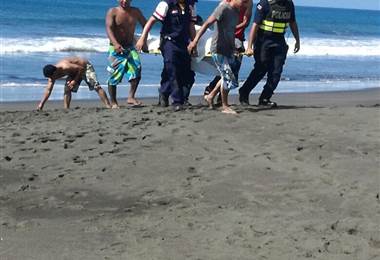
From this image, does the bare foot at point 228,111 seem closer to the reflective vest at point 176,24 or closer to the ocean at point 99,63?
the reflective vest at point 176,24

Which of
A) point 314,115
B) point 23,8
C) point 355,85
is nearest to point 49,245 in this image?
point 314,115

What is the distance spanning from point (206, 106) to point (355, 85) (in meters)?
9.15

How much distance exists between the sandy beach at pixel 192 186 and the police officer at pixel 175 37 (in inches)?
25.0

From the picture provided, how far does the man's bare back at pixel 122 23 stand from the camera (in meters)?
9.74

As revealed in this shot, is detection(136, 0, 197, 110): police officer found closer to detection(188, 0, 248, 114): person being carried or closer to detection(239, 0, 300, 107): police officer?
detection(188, 0, 248, 114): person being carried

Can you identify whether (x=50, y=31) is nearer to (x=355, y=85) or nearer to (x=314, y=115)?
(x=355, y=85)

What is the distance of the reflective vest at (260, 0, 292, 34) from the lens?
9.44 metres

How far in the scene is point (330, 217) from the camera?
544 centimetres

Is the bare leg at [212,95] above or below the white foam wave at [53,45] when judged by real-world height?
above

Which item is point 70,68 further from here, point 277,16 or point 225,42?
point 277,16

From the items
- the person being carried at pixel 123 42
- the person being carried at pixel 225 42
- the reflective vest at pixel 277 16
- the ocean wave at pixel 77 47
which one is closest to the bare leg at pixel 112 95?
the person being carried at pixel 123 42

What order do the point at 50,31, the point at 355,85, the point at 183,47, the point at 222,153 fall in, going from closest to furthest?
the point at 222,153, the point at 183,47, the point at 355,85, the point at 50,31

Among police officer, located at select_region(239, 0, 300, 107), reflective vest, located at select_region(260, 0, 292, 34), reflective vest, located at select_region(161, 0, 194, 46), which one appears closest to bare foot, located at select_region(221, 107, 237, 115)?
police officer, located at select_region(239, 0, 300, 107)

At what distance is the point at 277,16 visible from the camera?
9.48 metres
